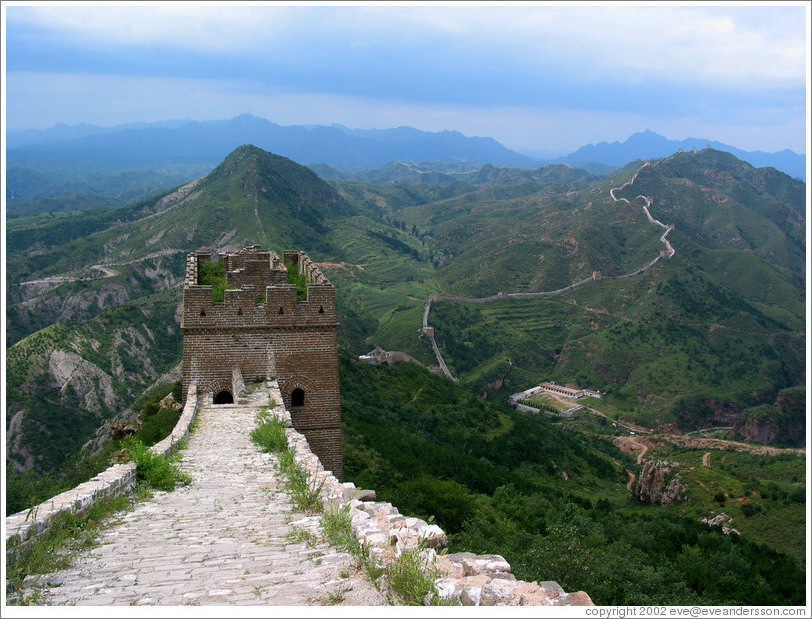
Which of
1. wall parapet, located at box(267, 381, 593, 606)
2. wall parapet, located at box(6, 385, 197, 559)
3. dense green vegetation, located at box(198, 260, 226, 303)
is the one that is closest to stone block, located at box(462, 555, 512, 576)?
wall parapet, located at box(267, 381, 593, 606)

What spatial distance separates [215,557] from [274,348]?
876cm

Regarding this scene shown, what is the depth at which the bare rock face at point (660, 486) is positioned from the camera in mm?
31188

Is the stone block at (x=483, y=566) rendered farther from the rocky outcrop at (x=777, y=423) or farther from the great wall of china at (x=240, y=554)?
the rocky outcrop at (x=777, y=423)

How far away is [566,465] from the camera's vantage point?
128 feet

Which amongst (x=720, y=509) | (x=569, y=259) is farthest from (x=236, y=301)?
(x=569, y=259)

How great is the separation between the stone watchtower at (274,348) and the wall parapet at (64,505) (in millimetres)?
4784

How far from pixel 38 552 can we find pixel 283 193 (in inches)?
5788

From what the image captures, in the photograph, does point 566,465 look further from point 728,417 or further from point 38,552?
point 728,417

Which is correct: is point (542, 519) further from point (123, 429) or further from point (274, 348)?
point (123, 429)

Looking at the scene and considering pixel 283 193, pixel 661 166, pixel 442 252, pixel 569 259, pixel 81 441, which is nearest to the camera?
pixel 81 441

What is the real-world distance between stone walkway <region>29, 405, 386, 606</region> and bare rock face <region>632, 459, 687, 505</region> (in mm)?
28312

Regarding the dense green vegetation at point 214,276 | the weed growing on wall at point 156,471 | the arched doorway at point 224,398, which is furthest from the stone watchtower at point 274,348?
the weed growing on wall at point 156,471

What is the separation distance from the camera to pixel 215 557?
19.1 ft

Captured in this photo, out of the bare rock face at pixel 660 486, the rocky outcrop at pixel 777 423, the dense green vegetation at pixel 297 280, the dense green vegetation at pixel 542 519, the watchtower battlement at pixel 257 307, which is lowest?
the rocky outcrop at pixel 777 423
